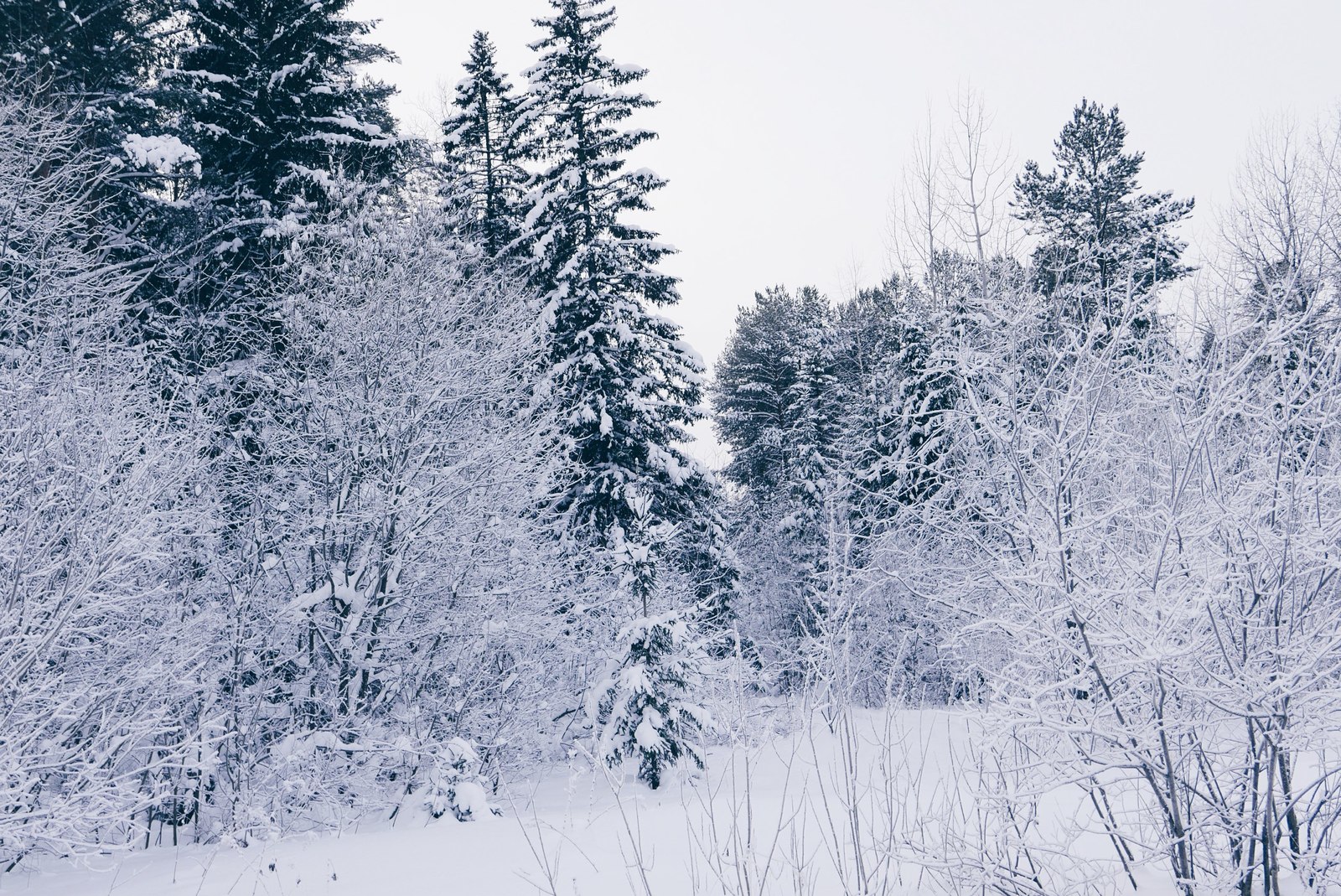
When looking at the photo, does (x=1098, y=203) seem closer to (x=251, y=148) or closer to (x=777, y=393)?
(x=777, y=393)

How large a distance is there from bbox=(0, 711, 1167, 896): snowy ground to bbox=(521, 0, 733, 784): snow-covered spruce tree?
Answer: 6196 millimetres

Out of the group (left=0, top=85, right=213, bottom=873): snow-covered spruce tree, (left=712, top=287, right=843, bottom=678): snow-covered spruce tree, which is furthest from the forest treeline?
(left=712, top=287, right=843, bottom=678): snow-covered spruce tree

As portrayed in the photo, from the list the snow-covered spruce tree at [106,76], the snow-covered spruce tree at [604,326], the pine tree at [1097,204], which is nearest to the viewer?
the snow-covered spruce tree at [106,76]

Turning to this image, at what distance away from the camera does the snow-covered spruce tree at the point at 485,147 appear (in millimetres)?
17578

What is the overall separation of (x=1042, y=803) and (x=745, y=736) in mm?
4871

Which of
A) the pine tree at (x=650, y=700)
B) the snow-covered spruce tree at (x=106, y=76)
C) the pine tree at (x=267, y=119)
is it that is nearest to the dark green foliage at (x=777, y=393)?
the pine tree at (x=650, y=700)

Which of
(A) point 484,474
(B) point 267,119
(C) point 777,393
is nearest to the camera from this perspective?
(A) point 484,474

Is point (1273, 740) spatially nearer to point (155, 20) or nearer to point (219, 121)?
point (219, 121)

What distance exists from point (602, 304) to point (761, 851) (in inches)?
395

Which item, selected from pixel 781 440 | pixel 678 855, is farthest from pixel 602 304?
pixel 781 440

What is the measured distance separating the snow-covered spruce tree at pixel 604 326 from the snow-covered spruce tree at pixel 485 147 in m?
1.54

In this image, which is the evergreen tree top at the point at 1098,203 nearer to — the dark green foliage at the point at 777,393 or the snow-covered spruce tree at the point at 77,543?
the dark green foliage at the point at 777,393

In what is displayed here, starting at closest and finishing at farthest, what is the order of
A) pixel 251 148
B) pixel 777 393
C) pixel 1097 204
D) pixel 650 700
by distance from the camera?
1. pixel 650 700
2. pixel 251 148
3. pixel 1097 204
4. pixel 777 393

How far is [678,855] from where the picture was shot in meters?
6.94
